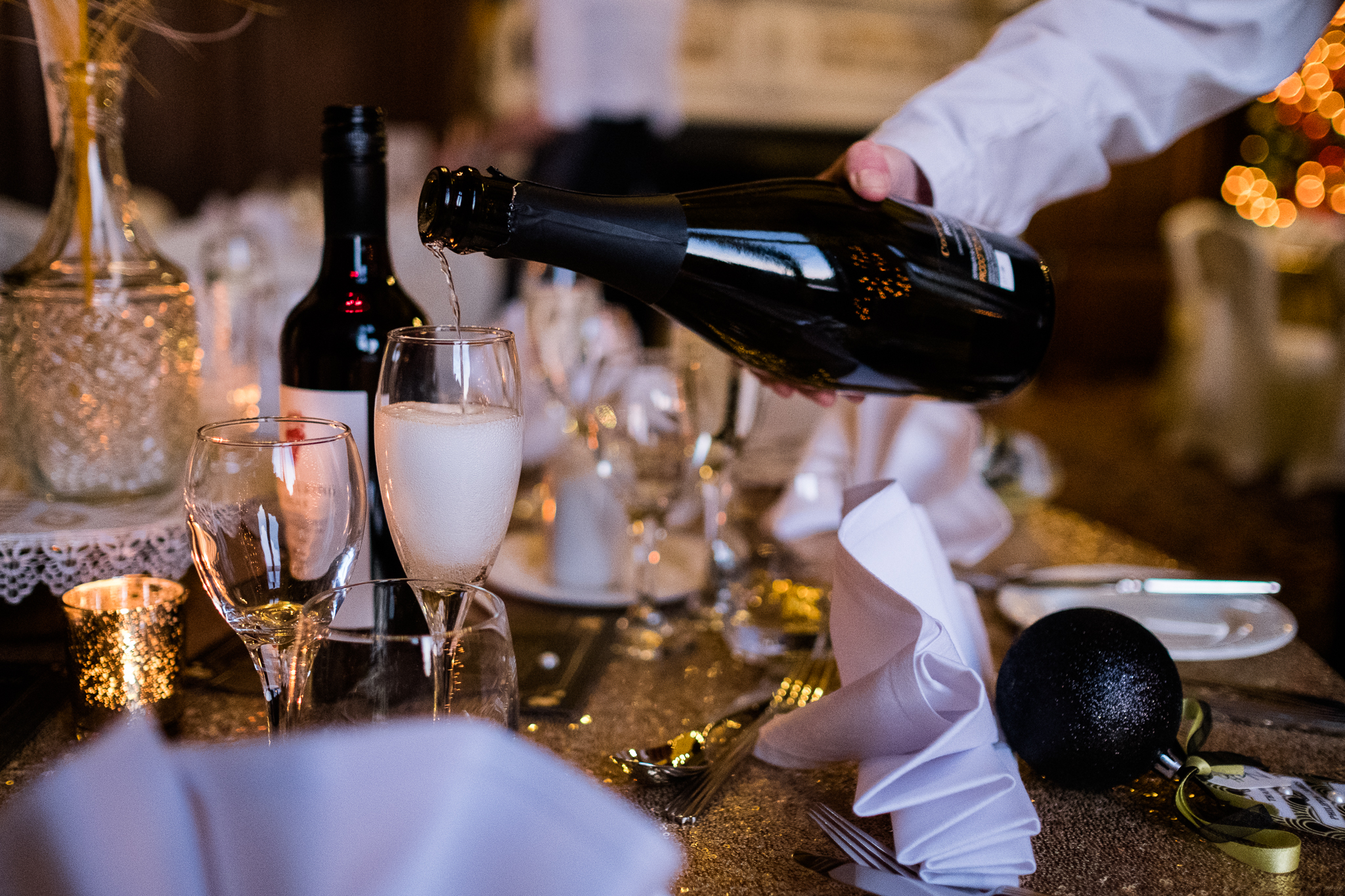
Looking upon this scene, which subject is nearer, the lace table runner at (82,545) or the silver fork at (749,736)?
the silver fork at (749,736)

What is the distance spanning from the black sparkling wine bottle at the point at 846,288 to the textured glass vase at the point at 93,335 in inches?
15.9

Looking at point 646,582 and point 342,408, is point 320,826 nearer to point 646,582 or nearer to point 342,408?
point 342,408

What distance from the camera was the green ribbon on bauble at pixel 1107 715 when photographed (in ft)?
1.91

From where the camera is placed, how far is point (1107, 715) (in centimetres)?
58

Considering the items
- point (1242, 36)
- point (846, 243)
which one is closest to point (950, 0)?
point (1242, 36)

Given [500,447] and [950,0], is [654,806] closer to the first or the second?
[500,447]

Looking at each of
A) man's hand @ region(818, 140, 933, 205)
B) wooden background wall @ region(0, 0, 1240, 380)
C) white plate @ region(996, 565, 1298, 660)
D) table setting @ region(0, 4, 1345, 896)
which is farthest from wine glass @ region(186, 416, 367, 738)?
wooden background wall @ region(0, 0, 1240, 380)

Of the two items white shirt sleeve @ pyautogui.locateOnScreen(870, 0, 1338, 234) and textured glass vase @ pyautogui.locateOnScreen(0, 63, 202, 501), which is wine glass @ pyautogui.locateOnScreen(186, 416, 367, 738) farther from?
white shirt sleeve @ pyautogui.locateOnScreen(870, 0, 1338, 234)

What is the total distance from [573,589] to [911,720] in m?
0.44

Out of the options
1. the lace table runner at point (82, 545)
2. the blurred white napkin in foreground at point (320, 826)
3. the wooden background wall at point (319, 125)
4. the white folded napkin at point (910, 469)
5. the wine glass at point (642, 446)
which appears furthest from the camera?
the wooden background wall at point (319, 125)

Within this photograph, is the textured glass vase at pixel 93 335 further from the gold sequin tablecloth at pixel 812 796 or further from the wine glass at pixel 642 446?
the wine glass at pixel 642 446

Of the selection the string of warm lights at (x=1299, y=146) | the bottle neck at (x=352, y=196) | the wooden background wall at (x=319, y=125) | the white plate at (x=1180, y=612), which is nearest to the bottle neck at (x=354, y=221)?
the bottle neck at (x=352, y=196)

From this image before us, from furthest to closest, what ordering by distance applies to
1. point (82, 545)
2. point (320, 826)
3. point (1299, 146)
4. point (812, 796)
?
1. point (1299, 146)
2. point (82, 545)
3. point (812, 796)
4. point (320, 826)

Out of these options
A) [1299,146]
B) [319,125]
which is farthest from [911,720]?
[1299,146]
